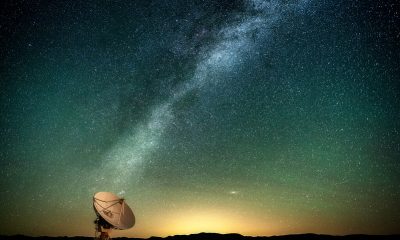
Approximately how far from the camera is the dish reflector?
16016mm

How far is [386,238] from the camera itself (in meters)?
26.4

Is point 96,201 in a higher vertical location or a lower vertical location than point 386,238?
higher

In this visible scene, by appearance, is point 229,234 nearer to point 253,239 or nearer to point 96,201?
point 253,239

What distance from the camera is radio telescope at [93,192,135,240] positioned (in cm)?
1593

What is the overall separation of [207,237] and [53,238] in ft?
72.1

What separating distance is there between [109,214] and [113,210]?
24.1 inches

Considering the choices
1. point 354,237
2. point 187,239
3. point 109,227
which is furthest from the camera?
point 187,239

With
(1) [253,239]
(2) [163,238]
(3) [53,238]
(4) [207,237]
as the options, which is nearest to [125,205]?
(1) [253,239]

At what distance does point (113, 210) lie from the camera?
1700cm

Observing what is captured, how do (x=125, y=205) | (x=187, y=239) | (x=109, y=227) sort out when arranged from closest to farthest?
(x=109, y=227) < (x=125, y=205) < (x=187, y=239)

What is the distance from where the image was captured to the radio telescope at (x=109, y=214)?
627 inches

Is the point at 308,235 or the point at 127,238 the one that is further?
the point at 127,238

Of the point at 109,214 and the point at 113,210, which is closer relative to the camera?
the point at 109,214

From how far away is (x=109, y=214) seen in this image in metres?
16.4
